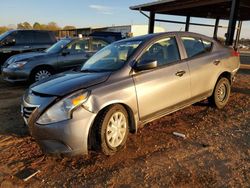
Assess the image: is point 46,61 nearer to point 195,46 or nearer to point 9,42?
point 9,42

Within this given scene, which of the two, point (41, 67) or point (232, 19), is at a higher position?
point (232, 19)

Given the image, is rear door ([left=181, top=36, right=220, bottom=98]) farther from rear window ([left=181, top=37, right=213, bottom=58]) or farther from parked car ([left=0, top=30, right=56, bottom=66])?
parked car ([left=0, top=30, right=56, bottom=66])

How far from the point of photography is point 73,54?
859 cm

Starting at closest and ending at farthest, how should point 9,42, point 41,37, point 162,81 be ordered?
point 162,81 → point 9,42 → point 41,37

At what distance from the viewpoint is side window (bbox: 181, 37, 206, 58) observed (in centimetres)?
464

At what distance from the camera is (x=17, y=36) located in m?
10.7

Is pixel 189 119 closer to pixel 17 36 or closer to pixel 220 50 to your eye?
pixel 220 50

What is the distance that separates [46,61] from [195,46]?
16.4 ft

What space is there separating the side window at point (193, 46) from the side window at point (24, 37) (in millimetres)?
8296

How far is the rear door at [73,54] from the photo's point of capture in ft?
27.3

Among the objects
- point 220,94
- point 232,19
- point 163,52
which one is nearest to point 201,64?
point 163,52

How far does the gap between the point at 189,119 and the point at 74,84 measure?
8.14ft

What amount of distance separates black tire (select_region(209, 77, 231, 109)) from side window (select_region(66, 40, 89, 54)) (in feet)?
16.6

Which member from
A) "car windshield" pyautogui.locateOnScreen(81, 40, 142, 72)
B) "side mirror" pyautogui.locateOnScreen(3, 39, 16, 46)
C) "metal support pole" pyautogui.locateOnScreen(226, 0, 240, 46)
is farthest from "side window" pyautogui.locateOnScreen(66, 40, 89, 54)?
"metal support pole" pyautogui.locateOnScreen(226, 0, 240, 46)
